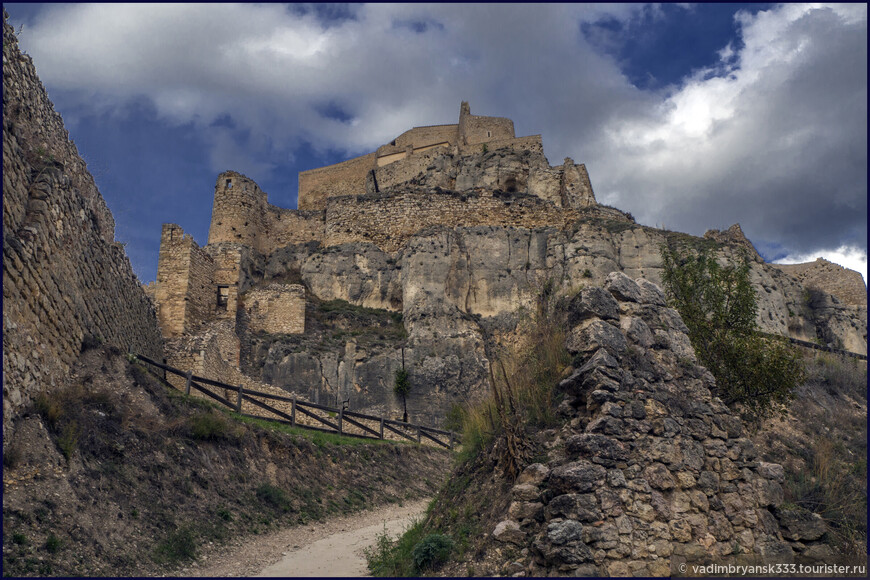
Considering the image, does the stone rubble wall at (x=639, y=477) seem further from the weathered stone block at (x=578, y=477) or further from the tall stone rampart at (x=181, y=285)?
the tall stone rampart at (x=181, y=285)

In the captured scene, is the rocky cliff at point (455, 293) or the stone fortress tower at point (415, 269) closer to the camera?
the stone fortress tower at point (415, 269)

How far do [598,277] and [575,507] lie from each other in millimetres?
23477

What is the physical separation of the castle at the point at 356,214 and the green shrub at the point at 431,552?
15309 millimetres

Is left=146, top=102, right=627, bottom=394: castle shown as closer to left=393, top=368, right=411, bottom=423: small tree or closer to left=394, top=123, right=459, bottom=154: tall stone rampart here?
left=394, top=123, right=459, bottom=154: tall stone rampart

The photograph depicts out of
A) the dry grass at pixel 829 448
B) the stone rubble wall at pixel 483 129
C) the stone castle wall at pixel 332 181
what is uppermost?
the stone rubble wall at pixel 483 129

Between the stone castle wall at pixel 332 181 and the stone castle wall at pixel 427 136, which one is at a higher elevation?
the stone castle wall at pixel 427 136

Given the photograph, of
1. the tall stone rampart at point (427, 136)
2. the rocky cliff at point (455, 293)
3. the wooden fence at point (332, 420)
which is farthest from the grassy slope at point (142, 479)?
the tall stone rampart at point (427, 136)

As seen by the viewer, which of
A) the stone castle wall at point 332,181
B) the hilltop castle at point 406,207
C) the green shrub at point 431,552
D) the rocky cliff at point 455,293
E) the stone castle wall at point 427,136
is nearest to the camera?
the green shrub at point 431,552

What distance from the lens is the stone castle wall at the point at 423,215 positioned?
3391cm

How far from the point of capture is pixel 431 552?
7.72 meters

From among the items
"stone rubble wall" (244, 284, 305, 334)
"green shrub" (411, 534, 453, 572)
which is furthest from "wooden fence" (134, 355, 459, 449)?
"green shrub" (411, 534, 453, 572)

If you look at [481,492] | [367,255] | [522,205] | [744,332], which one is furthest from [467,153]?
[481,492]

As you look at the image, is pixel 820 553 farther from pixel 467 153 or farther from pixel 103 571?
pixel 467 153

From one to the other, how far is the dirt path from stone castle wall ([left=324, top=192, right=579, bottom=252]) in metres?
22.1
